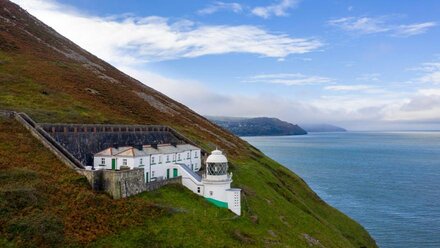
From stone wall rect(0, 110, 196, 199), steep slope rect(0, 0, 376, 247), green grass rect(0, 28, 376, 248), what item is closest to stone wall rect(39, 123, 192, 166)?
stone wall rect(0, 110, 196, 199)

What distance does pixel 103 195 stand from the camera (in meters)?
43.7

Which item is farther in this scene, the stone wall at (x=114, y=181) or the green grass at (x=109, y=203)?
the stone wall at (x=114, y=181)

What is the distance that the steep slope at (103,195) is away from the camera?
37.8m

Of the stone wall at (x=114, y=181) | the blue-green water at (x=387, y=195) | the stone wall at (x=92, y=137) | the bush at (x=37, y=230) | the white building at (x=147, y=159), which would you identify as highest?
the stone wall at (x=92, y=137)

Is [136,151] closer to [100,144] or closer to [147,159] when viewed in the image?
[147,159]

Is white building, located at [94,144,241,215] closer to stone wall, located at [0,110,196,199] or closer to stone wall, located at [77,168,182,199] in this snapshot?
stone wall, located at [0,110,196,199]

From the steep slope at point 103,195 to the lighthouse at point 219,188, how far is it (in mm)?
2169

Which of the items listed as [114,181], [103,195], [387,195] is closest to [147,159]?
[114,181]

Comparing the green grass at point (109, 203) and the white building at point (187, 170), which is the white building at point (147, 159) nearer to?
the white building at point (187, 170)

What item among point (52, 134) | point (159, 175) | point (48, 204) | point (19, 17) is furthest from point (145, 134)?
point (19, 17)

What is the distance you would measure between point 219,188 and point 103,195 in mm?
15487

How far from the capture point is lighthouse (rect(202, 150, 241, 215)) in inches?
2112

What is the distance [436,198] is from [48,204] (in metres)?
99.9

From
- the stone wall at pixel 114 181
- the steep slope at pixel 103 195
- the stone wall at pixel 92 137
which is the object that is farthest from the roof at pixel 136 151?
the steep slope at pixel 103 195
